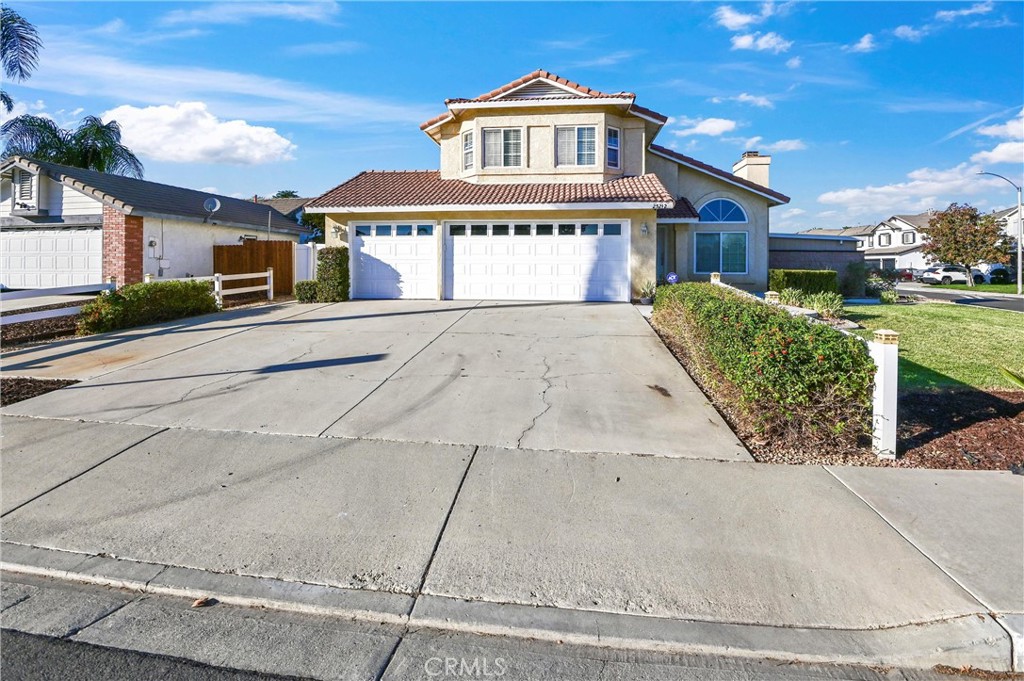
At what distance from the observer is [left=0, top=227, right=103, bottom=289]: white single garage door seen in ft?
65.2

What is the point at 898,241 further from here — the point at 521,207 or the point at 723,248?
the point at 521,207

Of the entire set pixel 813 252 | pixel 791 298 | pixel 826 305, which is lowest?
pixel 826 305

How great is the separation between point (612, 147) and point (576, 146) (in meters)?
1.19

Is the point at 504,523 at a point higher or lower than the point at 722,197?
lower

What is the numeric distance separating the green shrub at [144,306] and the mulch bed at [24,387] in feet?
13.2

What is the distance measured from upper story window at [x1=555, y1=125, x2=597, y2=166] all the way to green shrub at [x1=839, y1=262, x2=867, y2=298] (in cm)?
1220

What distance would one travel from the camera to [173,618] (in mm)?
3428

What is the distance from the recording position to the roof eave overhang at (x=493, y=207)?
16.0 m

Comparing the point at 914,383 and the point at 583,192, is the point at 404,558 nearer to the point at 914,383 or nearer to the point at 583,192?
the point at 914,383

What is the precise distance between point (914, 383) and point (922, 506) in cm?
448

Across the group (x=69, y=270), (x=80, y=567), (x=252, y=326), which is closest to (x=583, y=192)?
(x=252, y=326)

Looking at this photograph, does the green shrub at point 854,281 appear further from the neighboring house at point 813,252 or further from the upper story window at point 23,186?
the upper story window at point 23,186

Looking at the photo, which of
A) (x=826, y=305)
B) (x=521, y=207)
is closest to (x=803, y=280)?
(x=826, y=305)

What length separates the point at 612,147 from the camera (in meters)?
18.7
